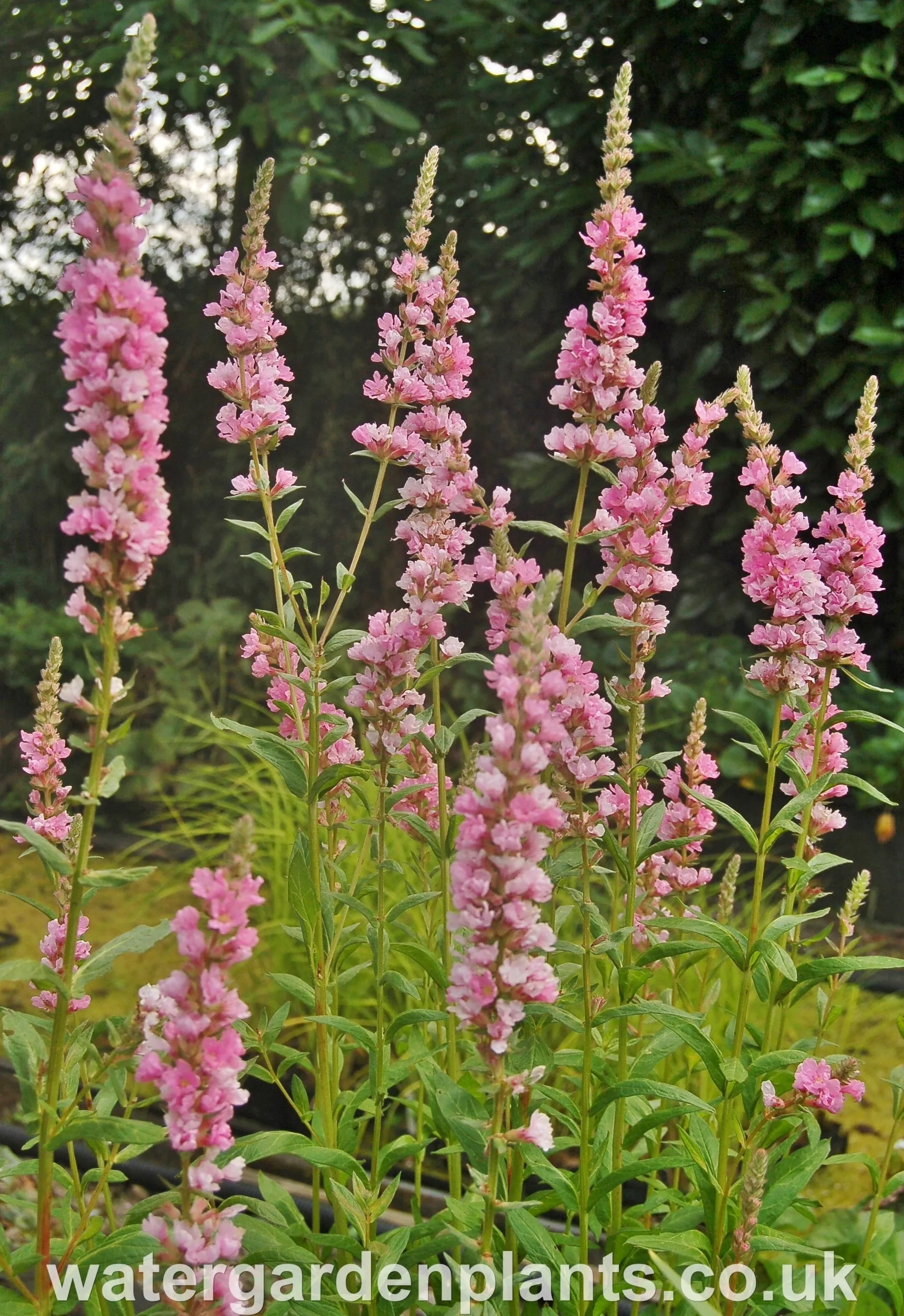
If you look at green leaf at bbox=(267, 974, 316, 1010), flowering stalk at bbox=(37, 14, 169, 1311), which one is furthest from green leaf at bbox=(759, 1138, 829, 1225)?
flowering stalk at bbox=(37, 14, 169, 1311)

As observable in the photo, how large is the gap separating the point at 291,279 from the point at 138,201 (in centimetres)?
412

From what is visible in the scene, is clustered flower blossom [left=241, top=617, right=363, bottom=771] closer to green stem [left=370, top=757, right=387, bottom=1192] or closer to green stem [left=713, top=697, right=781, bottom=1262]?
green stem [left=370, top=757, right=387, bottom=1192]

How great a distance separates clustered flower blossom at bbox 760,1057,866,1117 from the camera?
4.07 ft

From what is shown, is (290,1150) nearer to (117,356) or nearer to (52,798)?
(52,798)

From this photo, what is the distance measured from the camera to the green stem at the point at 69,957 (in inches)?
35.6

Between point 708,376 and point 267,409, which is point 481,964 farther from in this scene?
point 708,376

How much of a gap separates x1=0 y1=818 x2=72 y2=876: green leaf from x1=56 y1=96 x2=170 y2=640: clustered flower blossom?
0.20 metres

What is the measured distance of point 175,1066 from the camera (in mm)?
848

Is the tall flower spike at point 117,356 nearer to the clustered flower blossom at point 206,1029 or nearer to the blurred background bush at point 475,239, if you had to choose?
the clustered flower blossom at point 206,1029

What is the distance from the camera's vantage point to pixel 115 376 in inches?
33.4

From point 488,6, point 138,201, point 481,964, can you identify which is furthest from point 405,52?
point 481,964

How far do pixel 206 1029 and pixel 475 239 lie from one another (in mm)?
3985

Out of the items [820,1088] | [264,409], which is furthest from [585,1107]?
[264,409]

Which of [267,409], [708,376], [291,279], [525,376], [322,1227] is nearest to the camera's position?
[267,409]
